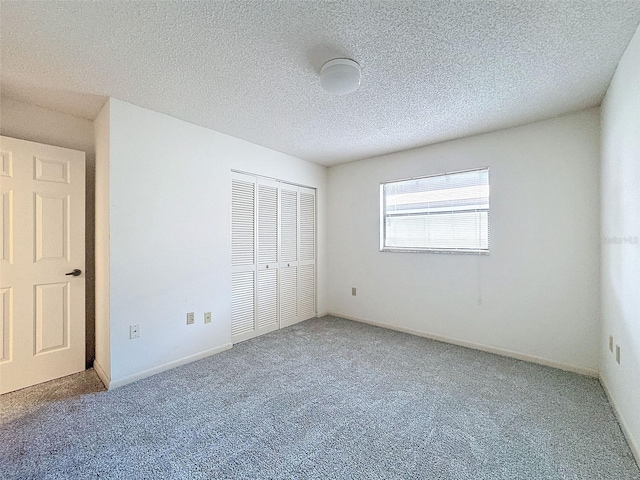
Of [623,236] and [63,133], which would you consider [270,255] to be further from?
[623,236]

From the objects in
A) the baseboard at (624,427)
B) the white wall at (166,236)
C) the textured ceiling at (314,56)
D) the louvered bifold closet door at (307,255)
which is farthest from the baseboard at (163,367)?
the baseboard at (624,427)

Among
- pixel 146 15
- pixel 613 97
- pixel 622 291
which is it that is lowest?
pixel 622 291

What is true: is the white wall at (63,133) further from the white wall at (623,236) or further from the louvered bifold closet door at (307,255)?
the white wall at (623,236)

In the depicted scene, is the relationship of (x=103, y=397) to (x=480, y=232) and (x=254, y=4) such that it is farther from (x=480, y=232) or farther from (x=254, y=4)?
(x=480, y=232)

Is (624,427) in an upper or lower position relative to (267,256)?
lower

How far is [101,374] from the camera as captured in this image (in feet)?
7.89

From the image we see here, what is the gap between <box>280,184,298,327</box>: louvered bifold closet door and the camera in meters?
3.79

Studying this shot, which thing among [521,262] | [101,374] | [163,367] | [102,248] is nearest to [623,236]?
[521,262]

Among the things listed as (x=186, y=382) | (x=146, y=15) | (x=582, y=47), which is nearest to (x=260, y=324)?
(x=186, y=382)

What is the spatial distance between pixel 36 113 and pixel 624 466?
4681mm

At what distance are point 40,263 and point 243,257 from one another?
1.72m

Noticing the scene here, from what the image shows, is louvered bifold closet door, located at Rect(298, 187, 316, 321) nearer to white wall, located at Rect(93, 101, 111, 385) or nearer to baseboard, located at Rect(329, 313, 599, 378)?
baseboard, located at Rect(329, 313, 599, 378)

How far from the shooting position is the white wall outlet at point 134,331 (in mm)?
2361

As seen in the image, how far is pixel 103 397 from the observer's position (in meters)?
2.10
